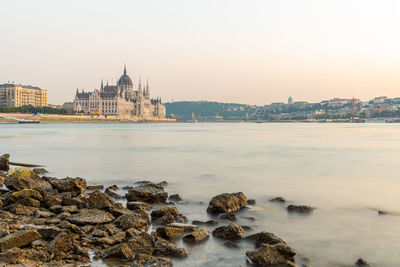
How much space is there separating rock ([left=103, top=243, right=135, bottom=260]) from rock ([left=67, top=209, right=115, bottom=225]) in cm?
140

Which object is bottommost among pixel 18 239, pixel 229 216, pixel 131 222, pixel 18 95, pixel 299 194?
pixel 299 194

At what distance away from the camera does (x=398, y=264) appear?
5262 millimetres

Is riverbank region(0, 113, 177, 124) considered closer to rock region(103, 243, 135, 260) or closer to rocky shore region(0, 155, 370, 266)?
rocky shore region(0, 155, 370, 266)

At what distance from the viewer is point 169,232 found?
595 cm

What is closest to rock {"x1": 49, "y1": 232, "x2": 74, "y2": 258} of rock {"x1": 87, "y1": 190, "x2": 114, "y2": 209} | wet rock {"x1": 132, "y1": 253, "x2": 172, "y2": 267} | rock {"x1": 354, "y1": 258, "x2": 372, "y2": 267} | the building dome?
wet rock {"x1": 132, "y1": 253, "x2": 172, "y2": 267}

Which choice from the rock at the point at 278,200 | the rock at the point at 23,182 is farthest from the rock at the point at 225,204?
the rock at the point at 23,182

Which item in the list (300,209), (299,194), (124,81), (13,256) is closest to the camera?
(13,256)

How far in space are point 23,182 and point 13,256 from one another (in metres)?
4.75

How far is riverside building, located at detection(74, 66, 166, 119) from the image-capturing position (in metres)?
159

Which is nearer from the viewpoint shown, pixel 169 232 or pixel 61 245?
pixel 61 245

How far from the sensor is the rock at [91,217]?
20.6 feet

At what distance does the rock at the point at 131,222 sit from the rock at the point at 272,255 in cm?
203

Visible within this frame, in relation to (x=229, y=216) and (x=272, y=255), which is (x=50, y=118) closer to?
(x=229, y=216)

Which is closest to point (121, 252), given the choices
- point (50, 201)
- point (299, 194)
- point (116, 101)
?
point (50, 201)
